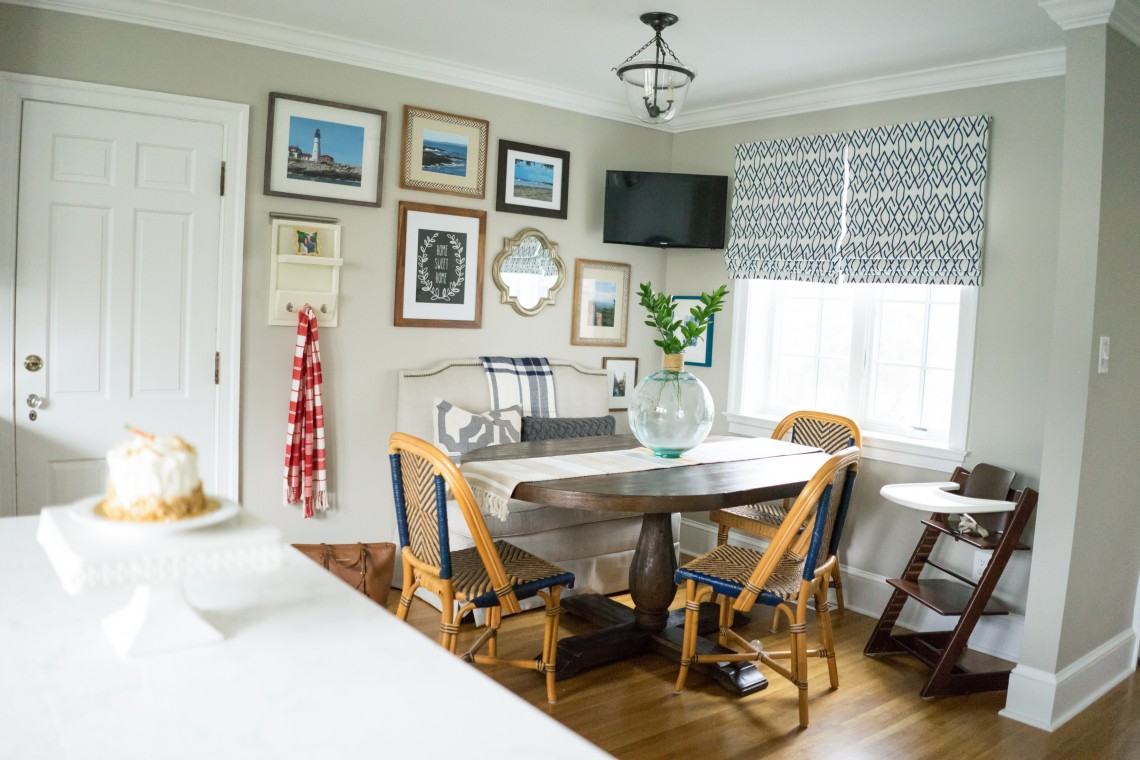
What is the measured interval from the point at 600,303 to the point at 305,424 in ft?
6.05

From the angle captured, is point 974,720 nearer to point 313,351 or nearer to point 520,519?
point 520,519

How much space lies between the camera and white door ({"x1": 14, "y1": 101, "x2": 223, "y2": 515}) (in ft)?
11.0

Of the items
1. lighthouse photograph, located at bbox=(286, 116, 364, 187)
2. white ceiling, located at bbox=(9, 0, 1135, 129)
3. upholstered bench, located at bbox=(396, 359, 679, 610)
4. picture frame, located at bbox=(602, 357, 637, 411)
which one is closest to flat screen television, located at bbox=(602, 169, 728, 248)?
white ceiling, located at bbox=(9, 0, 1135, 129)

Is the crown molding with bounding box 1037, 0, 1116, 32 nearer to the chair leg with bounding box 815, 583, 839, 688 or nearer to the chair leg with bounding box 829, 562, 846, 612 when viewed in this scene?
the chair leg with bounding box 815, 583, 839, 688

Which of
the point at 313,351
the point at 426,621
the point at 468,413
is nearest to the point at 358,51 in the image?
the point at 313,351

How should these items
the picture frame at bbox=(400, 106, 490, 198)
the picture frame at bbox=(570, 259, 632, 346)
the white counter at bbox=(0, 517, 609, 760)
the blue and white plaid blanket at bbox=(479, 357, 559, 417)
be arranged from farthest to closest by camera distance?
1. the picture frame at bbox=(570, 259, 632, 346)
2. the blue and white plaid blanket at bbox=(479, 357, 559, 417)
3. the picture frame at bbox=(400, 106, 490, 198)
4. the white counter at bbox=(0, 517, 609, 760)

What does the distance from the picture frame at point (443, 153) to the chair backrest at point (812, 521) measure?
2.38m

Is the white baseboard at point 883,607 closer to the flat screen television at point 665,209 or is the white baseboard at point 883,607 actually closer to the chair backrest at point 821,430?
the chair backrest at point 821,430

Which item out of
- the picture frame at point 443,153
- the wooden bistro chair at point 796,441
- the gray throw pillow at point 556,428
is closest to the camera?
the wooden bistro chair at point 796,441

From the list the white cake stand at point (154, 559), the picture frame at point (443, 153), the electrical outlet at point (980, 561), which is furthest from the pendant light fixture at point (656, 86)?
the white cake stand at point (154, 559)

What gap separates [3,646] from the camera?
107cm

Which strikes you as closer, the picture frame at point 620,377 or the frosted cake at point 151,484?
the frosted cake at point 151,484

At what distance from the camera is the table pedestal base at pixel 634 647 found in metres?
3.14

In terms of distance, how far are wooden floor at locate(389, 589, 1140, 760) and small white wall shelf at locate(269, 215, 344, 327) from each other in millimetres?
1606
